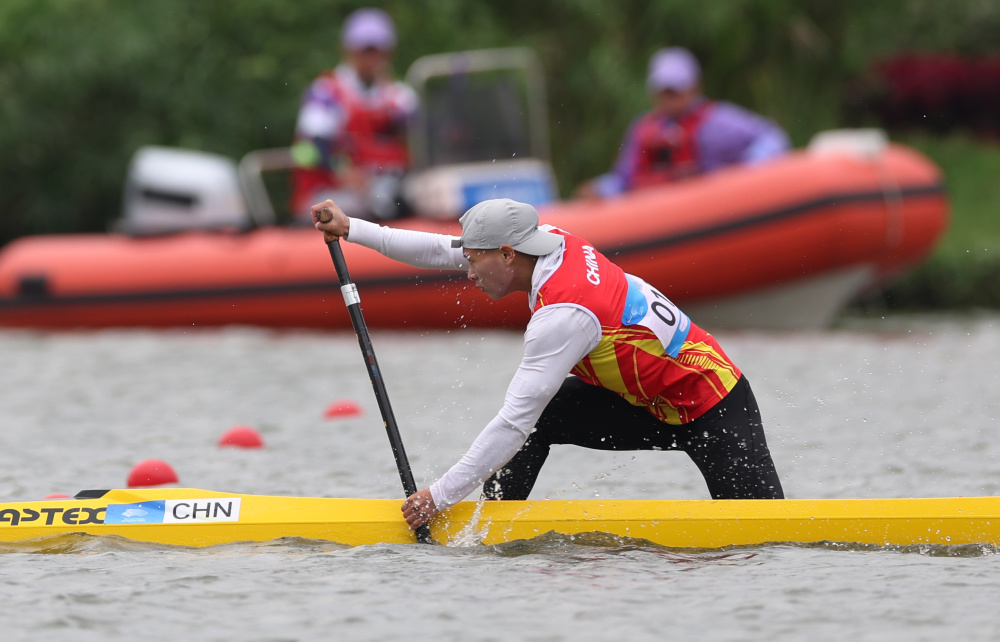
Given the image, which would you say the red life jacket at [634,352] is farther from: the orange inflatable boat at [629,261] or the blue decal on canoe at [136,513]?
the orange inflatable boat at [629,261]

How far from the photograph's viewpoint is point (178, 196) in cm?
1181

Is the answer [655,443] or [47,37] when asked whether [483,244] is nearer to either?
[655,443]

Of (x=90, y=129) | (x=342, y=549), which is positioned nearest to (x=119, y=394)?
(x=342, y=549)

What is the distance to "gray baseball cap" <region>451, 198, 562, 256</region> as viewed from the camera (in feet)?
14.3

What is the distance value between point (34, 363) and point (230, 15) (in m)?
6.44

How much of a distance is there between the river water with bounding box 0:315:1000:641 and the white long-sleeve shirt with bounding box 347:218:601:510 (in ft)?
0.95

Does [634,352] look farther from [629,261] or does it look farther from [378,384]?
[629,261]

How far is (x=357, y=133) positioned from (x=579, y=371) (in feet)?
23.2

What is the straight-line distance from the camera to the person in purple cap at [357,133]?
11167 millimetres

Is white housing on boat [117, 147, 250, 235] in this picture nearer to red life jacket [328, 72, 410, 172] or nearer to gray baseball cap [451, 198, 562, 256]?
red life jacket [328, 72, 410, 172]

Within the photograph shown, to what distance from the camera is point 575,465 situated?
669 centimetres

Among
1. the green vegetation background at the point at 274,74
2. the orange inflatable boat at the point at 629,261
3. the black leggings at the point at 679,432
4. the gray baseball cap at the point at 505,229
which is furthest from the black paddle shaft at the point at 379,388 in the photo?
the green vegetation background at the point at 274,74

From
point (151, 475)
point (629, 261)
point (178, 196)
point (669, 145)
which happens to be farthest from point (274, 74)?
point (151, 475)

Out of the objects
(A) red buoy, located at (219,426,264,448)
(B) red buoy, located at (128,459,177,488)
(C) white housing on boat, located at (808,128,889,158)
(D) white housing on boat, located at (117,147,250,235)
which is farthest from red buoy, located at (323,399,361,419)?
(C) white housing on boat, located at (808,128,889,158)
